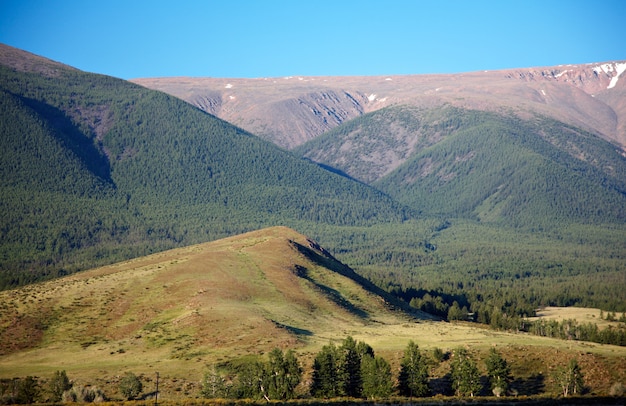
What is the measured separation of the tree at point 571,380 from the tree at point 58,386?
73159mm

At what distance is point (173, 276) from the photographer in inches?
7244

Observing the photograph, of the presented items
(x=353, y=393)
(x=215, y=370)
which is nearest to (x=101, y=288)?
(x=215, y=370)

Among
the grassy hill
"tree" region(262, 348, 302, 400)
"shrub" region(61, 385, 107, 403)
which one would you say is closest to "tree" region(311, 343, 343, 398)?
"tree" region(262, 348, 302, 400)

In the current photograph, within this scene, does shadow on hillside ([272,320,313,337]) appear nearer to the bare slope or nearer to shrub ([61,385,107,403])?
the bare slope

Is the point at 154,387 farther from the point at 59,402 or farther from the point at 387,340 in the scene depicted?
the point at 387,340

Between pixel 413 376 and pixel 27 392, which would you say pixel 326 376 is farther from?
pixel 27 392

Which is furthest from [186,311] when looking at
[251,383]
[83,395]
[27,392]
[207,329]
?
[27,392]

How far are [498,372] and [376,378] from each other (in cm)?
2025

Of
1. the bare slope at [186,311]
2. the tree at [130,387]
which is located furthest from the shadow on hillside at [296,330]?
the tree at [130,387]

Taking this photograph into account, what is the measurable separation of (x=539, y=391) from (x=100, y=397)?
66.7m

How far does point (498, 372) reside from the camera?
391 feet

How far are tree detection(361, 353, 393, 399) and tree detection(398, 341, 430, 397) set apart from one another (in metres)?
3.49

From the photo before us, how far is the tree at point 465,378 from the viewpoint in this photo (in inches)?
4503

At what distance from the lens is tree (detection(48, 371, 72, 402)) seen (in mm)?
106375
